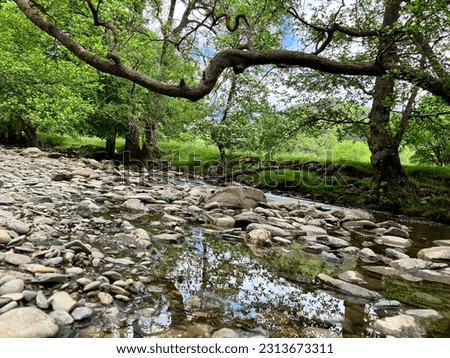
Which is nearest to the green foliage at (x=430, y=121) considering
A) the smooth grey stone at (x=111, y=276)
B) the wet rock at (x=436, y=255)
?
the wet rock at (x=436, y=255)

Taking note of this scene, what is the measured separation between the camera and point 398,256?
563 centimetres

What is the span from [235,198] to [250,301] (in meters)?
5.93

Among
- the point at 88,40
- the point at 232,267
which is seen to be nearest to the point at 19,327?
the point at 232,267

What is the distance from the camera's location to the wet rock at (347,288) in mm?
3783

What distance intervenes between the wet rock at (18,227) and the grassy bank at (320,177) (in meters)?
11.9

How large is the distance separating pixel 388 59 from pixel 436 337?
7.49 m

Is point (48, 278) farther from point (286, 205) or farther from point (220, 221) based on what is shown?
point (286, 205)

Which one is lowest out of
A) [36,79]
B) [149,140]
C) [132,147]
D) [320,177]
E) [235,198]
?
[235,198]

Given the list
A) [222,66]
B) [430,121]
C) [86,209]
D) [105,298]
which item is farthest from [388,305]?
[430,121]

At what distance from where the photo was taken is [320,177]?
1711 cm

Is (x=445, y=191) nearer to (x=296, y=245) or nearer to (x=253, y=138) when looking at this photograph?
(x=253, y=138)

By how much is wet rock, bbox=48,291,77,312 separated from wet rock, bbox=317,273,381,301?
2.98 m

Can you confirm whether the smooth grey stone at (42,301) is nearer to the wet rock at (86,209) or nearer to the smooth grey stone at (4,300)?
the smooth grey stone at (4,300)

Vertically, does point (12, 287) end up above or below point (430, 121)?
below
